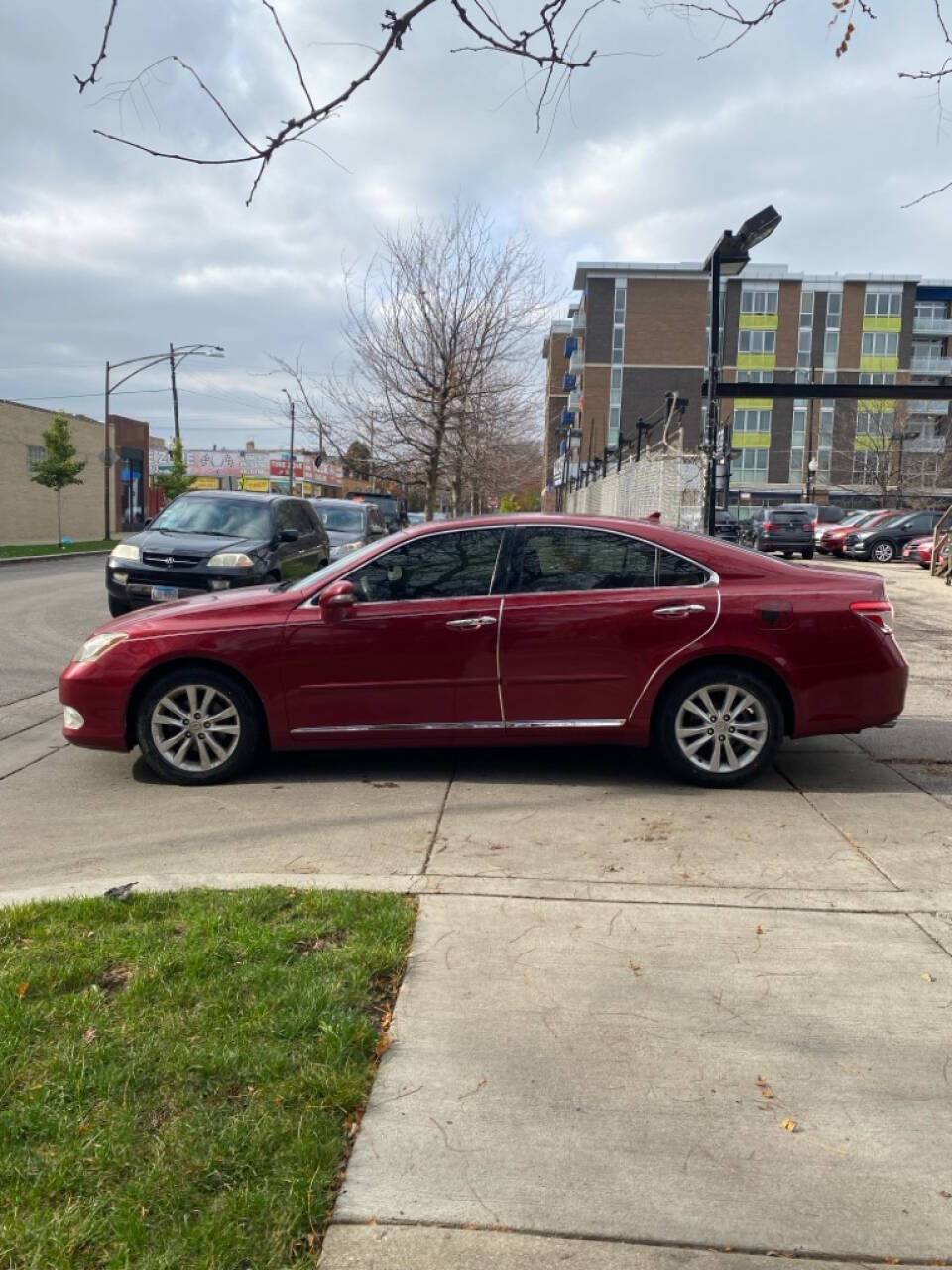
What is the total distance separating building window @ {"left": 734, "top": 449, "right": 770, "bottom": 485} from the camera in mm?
74938

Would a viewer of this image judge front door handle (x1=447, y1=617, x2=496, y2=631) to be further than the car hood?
No

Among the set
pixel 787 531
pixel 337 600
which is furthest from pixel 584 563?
pixel 787 531

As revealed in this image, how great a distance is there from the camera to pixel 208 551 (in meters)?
11.6

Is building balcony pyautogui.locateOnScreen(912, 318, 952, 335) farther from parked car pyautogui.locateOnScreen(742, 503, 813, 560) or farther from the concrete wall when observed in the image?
the concrete wall

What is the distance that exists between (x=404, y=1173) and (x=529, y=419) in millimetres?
19798

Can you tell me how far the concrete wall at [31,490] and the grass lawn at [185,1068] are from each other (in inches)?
1487

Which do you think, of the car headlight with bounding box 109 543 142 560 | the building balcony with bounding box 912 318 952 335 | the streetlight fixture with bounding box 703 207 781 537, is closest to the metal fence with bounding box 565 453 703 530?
the streetlight fixture with bounding box 703 207 781 537

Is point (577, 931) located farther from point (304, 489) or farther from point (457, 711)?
point (304, 489)

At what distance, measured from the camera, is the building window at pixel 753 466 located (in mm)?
74938

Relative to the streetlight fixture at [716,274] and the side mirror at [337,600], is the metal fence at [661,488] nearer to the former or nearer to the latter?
the streetlight fixture at [716,274]

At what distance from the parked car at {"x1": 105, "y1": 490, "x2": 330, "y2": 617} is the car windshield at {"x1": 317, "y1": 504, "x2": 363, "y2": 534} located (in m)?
4.40

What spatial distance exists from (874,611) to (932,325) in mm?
81201

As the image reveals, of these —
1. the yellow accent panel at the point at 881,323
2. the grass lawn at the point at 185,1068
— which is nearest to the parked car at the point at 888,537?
the grass lawn at the point at 185,1068

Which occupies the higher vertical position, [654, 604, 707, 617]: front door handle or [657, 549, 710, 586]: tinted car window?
[657, 549, 710, 586]: tinted car window
